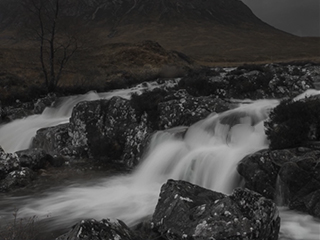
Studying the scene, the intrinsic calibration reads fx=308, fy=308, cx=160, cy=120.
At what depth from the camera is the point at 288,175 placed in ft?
27.8

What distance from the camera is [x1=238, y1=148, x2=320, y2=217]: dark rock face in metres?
8.23

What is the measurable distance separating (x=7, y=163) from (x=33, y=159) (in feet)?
4.44

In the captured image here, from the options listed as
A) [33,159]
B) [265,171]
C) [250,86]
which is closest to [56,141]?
[33,159]

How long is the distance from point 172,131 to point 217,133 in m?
2.10

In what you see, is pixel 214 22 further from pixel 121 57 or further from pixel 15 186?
pixel 15 186

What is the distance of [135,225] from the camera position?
823 centimetres

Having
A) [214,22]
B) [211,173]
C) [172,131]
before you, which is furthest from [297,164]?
[214,22]

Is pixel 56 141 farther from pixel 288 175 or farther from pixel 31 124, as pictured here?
pixel 288 175

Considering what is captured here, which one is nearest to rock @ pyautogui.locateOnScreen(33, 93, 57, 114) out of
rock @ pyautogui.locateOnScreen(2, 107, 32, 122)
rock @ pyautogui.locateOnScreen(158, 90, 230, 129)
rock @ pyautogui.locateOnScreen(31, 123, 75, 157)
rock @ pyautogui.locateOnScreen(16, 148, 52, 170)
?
rock @ pyautogui.locateOnScreen(2, 107, 32, 122)

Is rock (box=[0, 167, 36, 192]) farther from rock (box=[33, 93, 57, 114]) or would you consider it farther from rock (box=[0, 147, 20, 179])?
rock (box=[33, 93, 57, 114])

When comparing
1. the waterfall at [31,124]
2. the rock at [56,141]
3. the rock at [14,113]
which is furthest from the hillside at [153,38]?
the rock at [56,141]

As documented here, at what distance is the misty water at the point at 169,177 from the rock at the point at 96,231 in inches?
111

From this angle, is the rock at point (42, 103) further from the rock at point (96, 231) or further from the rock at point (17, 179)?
the rock at point (96, 231)

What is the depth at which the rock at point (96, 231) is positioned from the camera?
5119 millimetres
